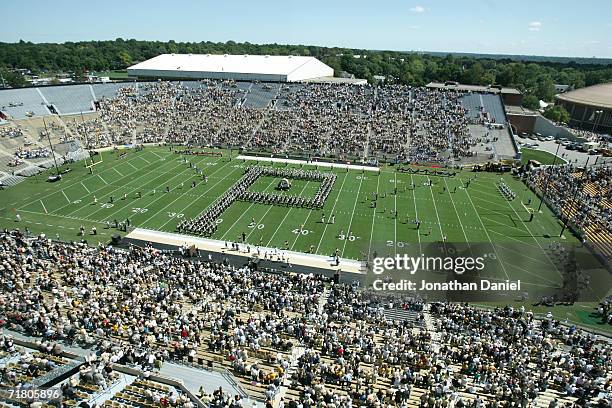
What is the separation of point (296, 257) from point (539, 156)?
40.8 metres

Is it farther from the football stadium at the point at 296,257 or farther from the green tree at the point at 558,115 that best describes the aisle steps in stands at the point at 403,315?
the green tree at the point at 558,115

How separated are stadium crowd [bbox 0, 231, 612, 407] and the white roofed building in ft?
199

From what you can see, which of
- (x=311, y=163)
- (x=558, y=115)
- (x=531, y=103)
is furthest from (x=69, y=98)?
(x=531, y=103)

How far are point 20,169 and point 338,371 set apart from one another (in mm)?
40909

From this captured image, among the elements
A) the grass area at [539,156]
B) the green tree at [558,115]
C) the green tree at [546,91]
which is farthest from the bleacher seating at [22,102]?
the green tree at [546,91]

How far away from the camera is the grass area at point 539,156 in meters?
47.6

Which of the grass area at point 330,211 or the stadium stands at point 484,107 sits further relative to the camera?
the stadium stands at point 484,107

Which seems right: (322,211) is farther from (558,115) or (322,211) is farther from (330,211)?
(558,115)

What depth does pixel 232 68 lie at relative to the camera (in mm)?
79750

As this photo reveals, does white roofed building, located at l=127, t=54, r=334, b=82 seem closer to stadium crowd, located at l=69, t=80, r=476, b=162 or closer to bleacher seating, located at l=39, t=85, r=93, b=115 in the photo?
stadium crowd, located at l=69, t=80, r=476, b=162

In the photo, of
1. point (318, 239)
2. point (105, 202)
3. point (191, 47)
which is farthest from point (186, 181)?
point (191, 47)

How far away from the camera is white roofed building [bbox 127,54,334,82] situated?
7575cm

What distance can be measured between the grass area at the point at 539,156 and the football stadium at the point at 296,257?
380 cm

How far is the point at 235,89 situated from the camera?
210ft
